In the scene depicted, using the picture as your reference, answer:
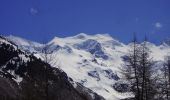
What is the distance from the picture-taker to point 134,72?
3484 centimetres

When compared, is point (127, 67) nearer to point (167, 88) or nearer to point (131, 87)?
point (131, 87)

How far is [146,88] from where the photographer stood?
34594mm

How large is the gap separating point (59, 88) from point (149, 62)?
303 inches

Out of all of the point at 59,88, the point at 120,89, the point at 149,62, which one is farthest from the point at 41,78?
the point at 149,62

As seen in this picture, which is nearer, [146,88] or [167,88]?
[146,88]

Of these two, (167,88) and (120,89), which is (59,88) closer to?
(120,89)

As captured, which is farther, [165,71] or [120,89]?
[165,71]

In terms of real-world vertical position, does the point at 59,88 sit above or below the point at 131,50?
below

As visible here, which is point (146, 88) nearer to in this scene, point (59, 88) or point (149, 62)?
point (149, 62)

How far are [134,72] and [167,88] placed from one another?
12.8ft

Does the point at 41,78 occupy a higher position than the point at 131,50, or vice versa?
the point at 131,50

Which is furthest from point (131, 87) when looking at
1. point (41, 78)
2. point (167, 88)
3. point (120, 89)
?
point (41, 78)

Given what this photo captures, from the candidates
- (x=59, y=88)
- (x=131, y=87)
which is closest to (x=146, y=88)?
(x=131, y=87)

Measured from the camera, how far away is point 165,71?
39.2 metres
